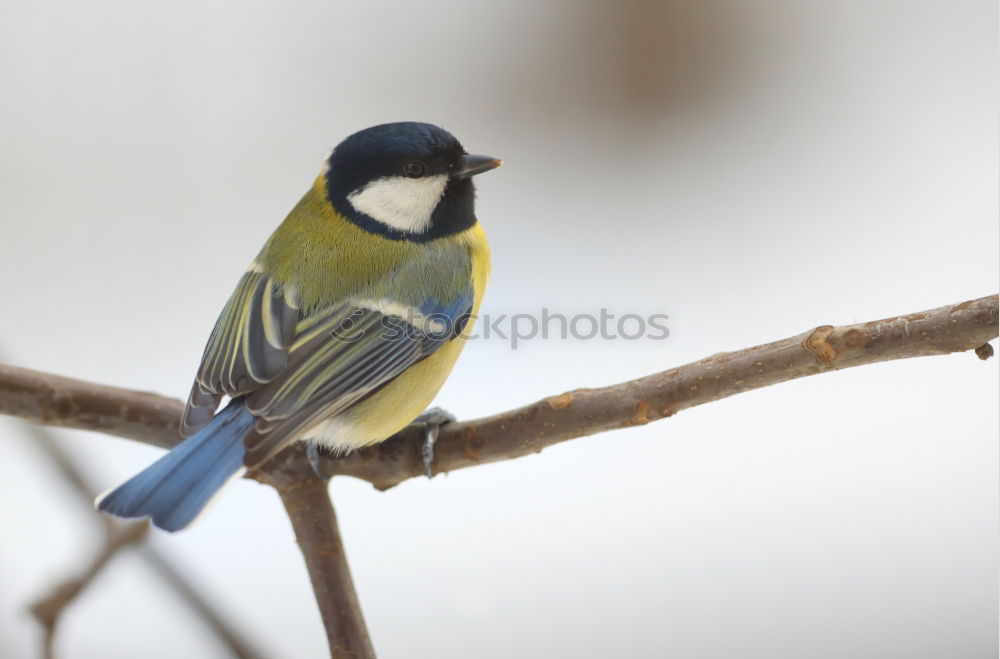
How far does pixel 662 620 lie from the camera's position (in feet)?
3.90

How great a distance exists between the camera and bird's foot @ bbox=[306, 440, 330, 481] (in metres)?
0.88

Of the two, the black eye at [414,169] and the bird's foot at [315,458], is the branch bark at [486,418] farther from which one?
the black eye at [414,169]

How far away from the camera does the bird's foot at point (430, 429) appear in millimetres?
880

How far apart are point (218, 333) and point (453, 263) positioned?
9.1 inches

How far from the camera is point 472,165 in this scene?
925 mm

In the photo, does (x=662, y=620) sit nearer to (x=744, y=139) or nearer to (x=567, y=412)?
(x=567, y=412)

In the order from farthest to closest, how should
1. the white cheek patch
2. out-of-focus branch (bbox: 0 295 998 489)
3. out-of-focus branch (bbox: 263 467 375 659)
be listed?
the white cheek patch, out-of-focus branch (bbox: 263 467 375 659), out-of-focus branch (bbox: 0 295 998 489)

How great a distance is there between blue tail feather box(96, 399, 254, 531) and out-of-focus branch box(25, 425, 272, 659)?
3.3 inches

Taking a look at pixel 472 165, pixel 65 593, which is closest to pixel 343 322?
pixel 472 165

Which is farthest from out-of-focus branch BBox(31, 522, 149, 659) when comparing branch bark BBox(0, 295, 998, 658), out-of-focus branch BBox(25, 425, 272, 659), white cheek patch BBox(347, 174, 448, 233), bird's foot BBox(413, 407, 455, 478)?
white cheek patch BBox(347, 174, 448, 233)

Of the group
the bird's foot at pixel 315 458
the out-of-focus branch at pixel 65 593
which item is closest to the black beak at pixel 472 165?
the bird's foot at pixel 315 458

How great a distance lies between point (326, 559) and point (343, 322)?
207 mm

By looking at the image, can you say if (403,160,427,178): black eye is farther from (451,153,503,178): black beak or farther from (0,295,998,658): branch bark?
(0,295,998,658): branch bark

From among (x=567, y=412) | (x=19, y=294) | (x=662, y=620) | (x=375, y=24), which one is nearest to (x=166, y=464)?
(x=567, y=412)
